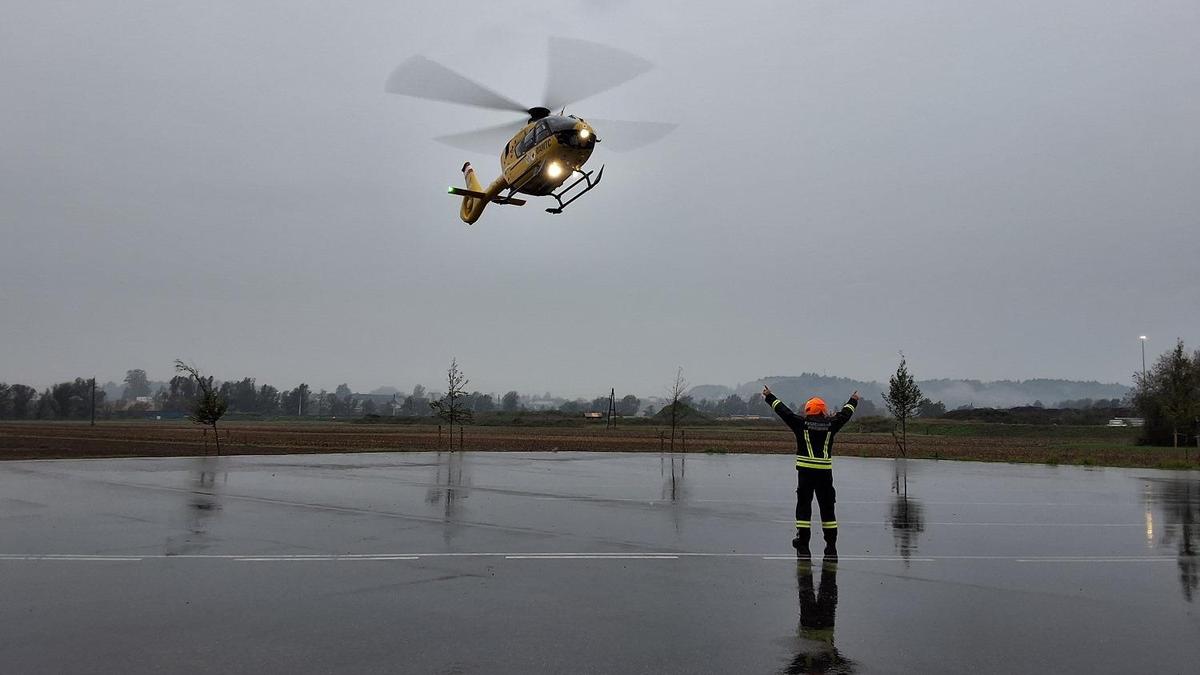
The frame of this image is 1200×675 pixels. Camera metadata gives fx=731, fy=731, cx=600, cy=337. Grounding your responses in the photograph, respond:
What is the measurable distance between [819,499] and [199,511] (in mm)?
9408

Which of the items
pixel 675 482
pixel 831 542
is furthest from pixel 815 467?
pixel 675 482

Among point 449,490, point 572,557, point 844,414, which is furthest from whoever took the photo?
point 449,490

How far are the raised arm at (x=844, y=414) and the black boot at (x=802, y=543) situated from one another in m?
1.33

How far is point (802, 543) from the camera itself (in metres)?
8.68

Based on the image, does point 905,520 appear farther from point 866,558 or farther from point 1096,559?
point 866,558

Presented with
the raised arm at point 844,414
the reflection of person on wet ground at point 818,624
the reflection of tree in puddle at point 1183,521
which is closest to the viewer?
the reflection of person on wet ground at point 818,624

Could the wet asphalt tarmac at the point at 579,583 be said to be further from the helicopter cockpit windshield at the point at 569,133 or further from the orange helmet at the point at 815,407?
the helicopter cockpit windshield at the point at 569,133

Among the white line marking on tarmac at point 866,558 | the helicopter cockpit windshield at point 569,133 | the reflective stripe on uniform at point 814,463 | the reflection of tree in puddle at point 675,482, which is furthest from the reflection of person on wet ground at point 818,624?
the helicopter cockpit windshield at point 569,133

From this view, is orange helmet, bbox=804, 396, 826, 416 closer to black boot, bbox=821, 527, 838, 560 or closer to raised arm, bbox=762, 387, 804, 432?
raised arm, bbox=762, 387, 804, 432

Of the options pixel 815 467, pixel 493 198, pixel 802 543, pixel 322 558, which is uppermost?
pixel 493 198

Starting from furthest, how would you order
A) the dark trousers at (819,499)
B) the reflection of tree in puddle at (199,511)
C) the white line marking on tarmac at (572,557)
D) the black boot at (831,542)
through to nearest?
the reflection of tree in puddle at (199,511), the dark trousers at (819,499), the black boot at (831,542), the white line marking on tarmac at (572,557)

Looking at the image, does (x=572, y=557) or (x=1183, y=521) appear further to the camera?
(x=1183, y=521)

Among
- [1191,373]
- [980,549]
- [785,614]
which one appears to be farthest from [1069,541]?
[1191,373]

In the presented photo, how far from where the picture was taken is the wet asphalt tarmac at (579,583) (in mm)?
5062
